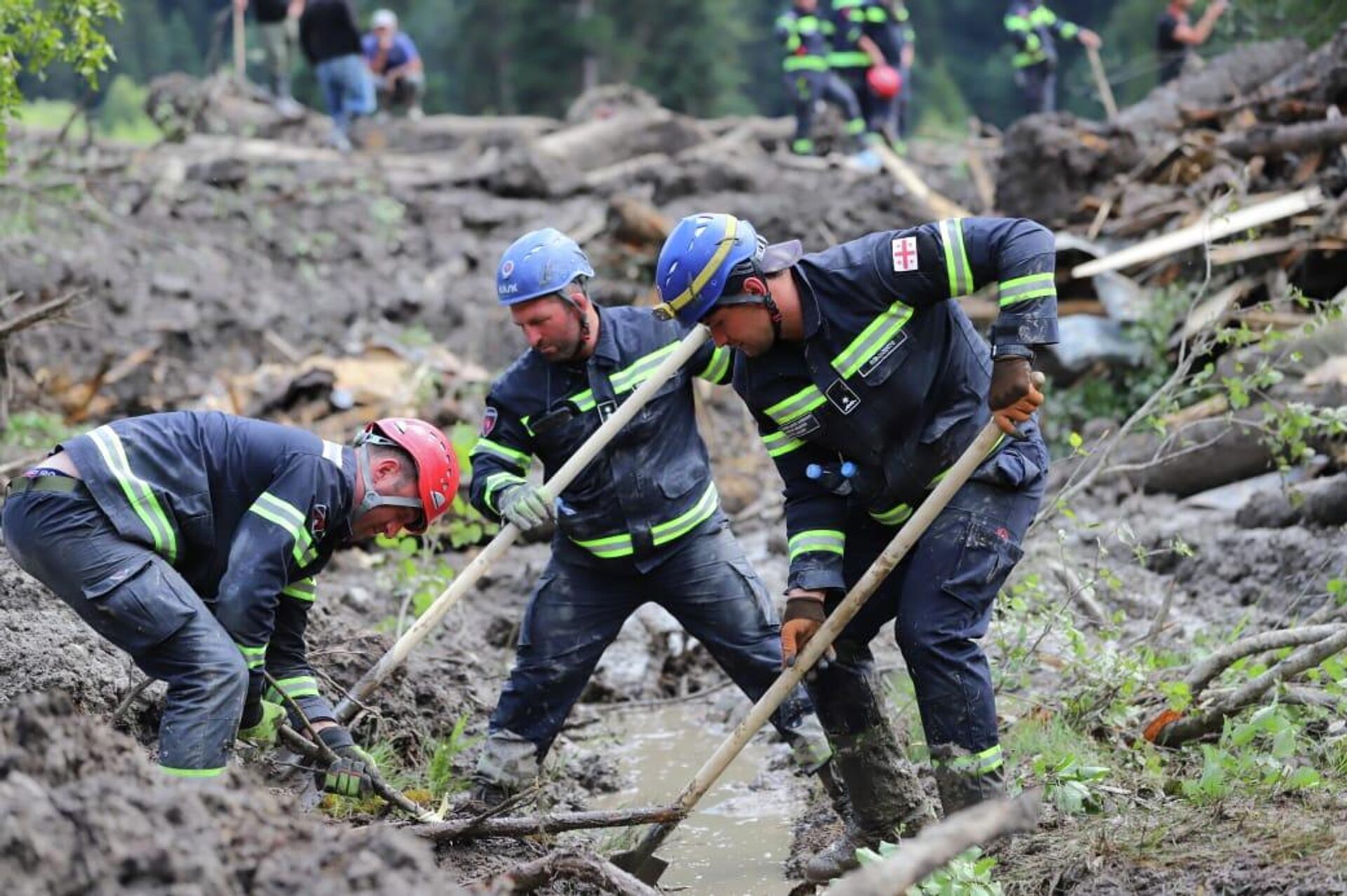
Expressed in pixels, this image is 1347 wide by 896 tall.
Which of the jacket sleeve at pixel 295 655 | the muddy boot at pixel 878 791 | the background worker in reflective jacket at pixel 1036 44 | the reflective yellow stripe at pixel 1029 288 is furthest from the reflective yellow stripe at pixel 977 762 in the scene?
the background worker in reflective jacket at pixel 1036 44

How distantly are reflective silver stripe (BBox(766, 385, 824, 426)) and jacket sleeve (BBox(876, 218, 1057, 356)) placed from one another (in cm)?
39

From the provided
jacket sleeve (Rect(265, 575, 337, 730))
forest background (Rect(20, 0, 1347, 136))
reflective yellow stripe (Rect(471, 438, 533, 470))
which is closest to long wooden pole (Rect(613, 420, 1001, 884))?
jacket sleeve (Rect(265, 575, 337, 730))

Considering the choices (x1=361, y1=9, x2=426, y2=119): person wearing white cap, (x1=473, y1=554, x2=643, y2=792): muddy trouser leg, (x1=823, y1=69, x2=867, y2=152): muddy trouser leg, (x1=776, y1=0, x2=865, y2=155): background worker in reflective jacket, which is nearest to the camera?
(x1=473, y1=554, x2=643, y2=792): muddy trouser leg

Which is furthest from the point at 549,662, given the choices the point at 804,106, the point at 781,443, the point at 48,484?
the point at 804,106

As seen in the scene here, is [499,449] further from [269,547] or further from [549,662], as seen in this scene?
[269,547]

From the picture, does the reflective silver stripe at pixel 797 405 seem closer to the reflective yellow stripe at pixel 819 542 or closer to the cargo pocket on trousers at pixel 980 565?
the reflective yellow stripe at pixel 819 542

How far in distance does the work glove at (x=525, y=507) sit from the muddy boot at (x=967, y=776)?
58.8 inches

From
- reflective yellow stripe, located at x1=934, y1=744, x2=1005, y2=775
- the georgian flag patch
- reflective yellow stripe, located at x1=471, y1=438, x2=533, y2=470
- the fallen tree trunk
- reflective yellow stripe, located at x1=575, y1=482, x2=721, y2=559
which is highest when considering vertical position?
the georgian flag patch

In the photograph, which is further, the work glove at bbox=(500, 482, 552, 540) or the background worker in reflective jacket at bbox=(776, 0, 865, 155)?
the background worker in reflective jacket at bbox=(776, 0, 865, 155)

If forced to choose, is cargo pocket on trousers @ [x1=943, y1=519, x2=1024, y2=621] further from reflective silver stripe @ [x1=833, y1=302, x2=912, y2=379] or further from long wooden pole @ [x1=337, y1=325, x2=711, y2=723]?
long wooden pole @ [x1=337, y1=325, x2=711, y2=723]

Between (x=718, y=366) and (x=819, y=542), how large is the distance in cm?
82

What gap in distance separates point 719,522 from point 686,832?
1.19 m

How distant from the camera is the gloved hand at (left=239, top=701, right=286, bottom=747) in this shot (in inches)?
173

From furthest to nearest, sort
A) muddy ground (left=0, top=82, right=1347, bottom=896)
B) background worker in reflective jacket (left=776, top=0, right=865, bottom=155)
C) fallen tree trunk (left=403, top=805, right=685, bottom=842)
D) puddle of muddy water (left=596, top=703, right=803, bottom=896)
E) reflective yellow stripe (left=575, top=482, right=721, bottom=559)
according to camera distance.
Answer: background worker in reflective jacket (left=776, top=0, right=865, bottom=155)
reflective yellow stripe (left=575, top=482, right=721, bottom=559)
puddle of muddy water (left=596, top=703, right=803, bottom=896)
fallen tree trunk (left=403, top=805, right=685, bottom=842)
muddy ground (left=0, top=82, right=1347, bottom=896)
